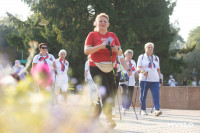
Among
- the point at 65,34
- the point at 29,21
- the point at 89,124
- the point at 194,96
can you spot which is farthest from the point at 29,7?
the point at 89,124

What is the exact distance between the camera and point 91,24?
88.0ft

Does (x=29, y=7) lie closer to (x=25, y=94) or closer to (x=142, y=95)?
(x=142, y=95)

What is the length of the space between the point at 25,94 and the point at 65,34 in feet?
84.7

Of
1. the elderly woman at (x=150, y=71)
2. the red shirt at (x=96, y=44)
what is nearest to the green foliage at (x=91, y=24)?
the elderly woman at (x=150, y=71)

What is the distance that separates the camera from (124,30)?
27.5m

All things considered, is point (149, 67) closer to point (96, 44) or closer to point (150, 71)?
point (150, 71)

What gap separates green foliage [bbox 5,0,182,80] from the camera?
2644 centimetres

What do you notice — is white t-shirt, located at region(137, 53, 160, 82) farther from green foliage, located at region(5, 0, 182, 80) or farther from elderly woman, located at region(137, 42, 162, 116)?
green foliage, located at region(5, 0, 182, 80)

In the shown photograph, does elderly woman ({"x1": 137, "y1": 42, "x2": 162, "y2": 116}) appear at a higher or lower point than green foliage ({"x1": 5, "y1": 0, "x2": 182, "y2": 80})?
lower

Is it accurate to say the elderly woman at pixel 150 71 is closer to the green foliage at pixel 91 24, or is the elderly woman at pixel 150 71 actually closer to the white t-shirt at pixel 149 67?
the white t-shirt at pixel 149 67

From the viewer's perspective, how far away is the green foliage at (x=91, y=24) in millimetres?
26438

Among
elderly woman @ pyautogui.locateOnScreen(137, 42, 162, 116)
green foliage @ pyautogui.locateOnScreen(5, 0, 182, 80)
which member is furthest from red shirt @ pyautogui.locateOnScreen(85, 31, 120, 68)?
green foliage @ pyautogui.locateOnScreen(5, 0, 182, 80)

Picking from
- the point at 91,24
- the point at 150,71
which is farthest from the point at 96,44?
the point at 91,24

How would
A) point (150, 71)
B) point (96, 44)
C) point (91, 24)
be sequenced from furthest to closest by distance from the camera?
1. point (91, 24)
2. point (150, 71)
3. point (96, 44)
